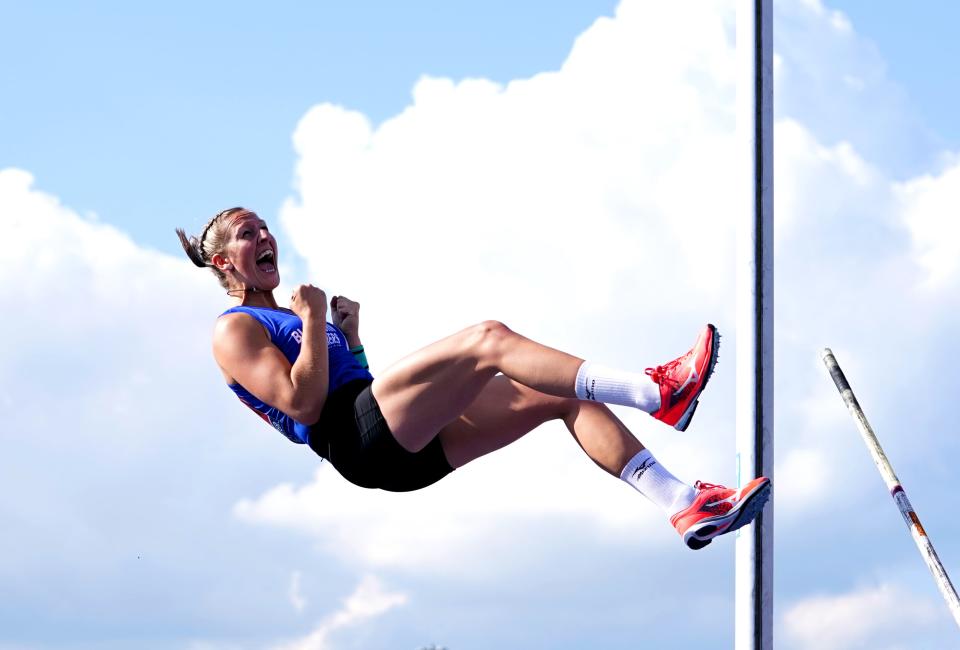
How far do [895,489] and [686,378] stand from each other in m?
4.02

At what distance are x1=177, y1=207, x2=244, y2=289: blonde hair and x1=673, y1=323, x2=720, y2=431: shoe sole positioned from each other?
2193 millimetres

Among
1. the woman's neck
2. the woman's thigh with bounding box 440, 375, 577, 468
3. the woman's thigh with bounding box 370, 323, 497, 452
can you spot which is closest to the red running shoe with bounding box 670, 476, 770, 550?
the woman's thigh with bounding box 440, 375, 577, 468

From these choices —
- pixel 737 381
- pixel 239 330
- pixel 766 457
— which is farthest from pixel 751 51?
pixel 239 330

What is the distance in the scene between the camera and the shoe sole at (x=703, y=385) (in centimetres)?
394

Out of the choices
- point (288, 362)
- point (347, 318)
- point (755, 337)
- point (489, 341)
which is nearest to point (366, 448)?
point (288, 362)

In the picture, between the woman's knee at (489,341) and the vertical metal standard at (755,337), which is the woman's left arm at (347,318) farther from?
the vertical metal standard at (755,337)

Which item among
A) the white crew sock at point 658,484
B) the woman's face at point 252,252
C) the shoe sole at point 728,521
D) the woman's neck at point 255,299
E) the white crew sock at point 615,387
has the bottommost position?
the shoe sole at point 728,521

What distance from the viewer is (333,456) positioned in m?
4.60

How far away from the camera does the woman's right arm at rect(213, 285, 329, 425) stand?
434 centimetres

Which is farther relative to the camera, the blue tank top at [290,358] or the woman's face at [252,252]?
the woman's face at [252,252]

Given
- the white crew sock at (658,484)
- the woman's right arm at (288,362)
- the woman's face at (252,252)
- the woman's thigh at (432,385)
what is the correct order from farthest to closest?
1. the woman's face at (252,252)
2. the woman's right arm at (288,362)
3. the white crew sock at (658,484)
4. the woman's thigh at (432,385)

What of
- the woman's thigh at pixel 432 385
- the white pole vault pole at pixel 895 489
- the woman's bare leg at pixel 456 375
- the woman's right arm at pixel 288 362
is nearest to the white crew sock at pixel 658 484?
the woman's bare leg at pixel 456 375

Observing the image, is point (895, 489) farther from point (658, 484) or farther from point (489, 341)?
point (489, 341)

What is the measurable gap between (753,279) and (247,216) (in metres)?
2.19
